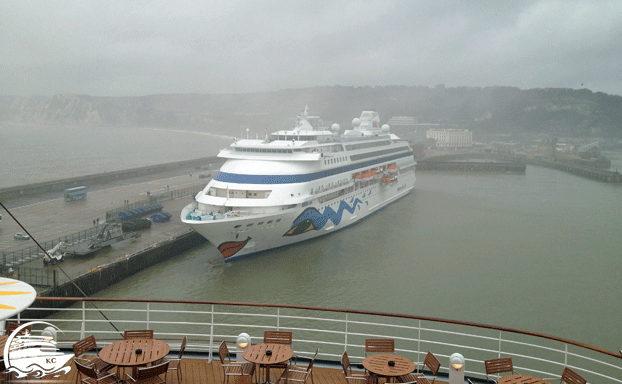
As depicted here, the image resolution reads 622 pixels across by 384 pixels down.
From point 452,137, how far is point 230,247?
66.8m

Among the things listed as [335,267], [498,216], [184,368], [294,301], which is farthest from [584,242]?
[184,368]

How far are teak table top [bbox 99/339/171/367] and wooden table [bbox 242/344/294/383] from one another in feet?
2.21

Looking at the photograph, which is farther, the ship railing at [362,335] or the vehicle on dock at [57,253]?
the vehicle on dock at [57,253]

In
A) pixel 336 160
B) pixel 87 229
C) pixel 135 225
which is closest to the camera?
pixel 87 229

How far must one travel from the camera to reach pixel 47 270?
1165 cm

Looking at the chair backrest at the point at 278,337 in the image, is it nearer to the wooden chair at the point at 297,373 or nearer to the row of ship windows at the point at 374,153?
the wooden chair at the point at 297,373

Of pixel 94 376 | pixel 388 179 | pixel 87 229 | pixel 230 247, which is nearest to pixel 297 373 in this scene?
pixel 94 376

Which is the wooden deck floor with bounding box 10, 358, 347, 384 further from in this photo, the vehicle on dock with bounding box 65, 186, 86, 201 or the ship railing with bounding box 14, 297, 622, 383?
the vehicle on dock with bounding box 65, 186, 86, 201

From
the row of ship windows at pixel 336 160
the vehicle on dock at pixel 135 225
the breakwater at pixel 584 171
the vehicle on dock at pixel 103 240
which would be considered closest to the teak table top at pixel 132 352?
the vehicle on dock at pixel 103 240

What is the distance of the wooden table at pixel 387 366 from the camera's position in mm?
3579

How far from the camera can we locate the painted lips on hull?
42.3 feet

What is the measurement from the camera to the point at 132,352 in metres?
3.64

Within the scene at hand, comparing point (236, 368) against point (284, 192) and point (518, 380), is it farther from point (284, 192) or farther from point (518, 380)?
point (284, 192)

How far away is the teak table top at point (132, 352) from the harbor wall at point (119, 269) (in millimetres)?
7051
